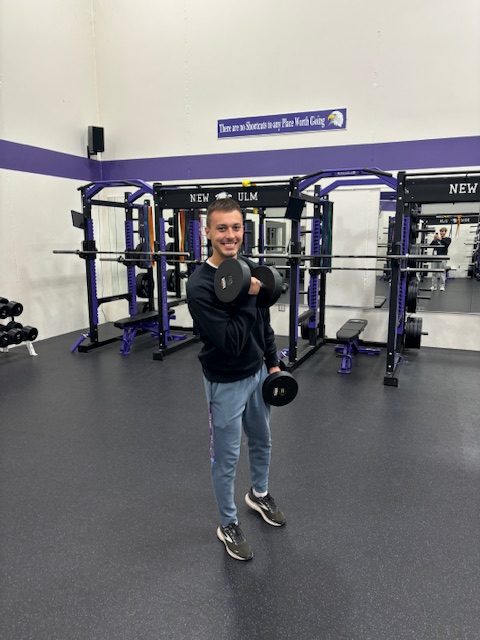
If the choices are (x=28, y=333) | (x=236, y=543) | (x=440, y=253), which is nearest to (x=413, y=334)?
(x=440, y=253)

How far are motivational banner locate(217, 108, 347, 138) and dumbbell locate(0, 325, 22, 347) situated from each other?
357cm

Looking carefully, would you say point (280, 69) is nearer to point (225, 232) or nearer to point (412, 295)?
point (412, 295)

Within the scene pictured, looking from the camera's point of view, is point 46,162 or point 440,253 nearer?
point 46,162

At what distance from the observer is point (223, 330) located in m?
1.65

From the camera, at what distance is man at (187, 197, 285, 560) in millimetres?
1677

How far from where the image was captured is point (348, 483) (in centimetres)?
254

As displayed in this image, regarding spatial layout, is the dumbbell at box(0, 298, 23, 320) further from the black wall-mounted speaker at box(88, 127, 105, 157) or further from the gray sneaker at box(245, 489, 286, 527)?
the gray sneaker at box(245, 489, 286, 527)

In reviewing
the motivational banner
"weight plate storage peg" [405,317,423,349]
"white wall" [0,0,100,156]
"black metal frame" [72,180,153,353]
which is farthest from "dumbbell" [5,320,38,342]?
"weight plate storage peg" [405,317,423,349]

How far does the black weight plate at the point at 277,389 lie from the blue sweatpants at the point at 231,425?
33mm

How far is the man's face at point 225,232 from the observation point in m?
1.69

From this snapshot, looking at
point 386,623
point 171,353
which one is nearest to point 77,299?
point 171,353

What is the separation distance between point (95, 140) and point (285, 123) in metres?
2.69

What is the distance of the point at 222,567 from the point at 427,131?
16.9 feet

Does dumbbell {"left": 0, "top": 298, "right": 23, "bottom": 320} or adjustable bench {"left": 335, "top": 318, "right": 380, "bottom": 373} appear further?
dumbbell {"left": 0, "top": 298, "right": 23, "bottom": 320}
